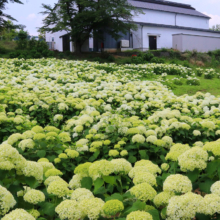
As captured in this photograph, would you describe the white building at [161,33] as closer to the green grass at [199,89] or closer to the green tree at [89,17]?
the green tree at [89,17]

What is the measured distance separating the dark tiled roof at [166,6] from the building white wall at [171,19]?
1.57 ft

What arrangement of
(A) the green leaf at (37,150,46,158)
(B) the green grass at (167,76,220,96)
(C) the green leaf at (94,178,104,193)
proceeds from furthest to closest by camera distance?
1. (B) the green grass at (167,76,220,96)
2. (A) the green leaf at (37,150,46,158)
3. (C) the green leaf at (94,178,104,193)

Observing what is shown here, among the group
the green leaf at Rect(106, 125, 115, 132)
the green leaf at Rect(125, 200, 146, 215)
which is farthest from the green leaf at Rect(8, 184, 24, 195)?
the green leaf at Rect(106, 125, 115, 132)

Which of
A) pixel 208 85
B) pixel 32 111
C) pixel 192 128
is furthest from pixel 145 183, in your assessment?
pixel 208 85

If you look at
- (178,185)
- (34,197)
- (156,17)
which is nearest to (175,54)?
(156,17)

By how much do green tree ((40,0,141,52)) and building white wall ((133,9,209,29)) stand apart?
833 cm

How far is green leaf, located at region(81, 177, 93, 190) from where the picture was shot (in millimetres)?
1856

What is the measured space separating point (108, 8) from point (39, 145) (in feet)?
56.4

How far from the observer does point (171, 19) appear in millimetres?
31344

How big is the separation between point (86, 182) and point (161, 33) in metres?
27.9

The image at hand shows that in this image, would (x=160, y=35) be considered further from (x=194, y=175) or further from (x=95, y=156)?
(x=194, y=175)

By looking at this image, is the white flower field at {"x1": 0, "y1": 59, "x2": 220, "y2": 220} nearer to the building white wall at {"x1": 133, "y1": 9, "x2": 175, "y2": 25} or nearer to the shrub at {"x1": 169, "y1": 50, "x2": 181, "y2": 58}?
the shrub at {"x1": 169, "y1": 50, "x2": 181, "y2": 58}

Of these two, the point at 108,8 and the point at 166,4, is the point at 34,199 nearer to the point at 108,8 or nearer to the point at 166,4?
the point at 108,8

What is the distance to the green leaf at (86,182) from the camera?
1856 millimetres
